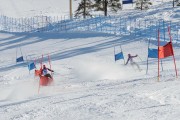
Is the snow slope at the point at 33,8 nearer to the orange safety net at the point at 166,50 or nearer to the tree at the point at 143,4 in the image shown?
the tree at the point at 143,4

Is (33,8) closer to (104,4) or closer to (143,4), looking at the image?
(143,4)

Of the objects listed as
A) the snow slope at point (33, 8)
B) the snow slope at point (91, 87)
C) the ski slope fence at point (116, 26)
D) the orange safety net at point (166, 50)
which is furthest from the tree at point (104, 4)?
the orange safety net at point (166, 50)

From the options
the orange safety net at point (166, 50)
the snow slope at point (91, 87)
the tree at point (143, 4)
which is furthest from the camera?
the tree at point (143, 4)

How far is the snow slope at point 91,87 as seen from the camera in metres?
11.9

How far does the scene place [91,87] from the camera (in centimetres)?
1728

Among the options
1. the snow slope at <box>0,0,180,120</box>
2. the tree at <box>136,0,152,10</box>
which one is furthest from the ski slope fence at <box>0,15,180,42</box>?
the tree at <box>136,0,152,10</box>

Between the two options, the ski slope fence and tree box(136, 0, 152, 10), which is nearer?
the ski slope fence

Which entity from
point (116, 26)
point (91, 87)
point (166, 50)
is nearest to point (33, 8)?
point (116, 26)

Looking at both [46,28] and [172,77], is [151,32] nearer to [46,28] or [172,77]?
[46,28]

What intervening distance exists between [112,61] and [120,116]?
16.2 m

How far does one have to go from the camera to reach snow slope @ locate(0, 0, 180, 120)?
11883 mm

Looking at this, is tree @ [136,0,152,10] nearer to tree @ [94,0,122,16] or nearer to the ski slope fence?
tree @ [94,0,122,16]

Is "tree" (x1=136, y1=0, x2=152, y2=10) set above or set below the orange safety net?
above

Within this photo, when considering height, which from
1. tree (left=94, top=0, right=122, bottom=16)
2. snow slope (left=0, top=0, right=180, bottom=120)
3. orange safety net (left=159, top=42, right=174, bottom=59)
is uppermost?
tree (left=94, top=0, right=122, bottom=16)
